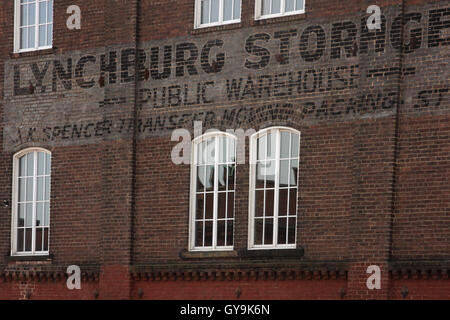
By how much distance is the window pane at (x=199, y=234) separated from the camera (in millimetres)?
21641

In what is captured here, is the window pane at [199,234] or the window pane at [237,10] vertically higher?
the window pane at [237,10]

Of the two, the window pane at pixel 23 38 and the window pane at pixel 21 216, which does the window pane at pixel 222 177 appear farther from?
the window pane at pixel 23 38

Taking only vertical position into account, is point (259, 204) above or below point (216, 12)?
below

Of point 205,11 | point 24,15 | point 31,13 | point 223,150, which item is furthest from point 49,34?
point 223,150

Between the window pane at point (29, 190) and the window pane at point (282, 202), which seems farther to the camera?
the window pane at point (29, 190)

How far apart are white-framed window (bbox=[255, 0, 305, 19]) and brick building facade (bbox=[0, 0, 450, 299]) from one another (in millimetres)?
147

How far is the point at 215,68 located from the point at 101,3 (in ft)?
11.0

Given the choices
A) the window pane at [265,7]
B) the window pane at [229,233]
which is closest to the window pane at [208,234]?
the window pane at [229,233]

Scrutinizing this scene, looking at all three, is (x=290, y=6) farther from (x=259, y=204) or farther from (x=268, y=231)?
(x=268, y=231)

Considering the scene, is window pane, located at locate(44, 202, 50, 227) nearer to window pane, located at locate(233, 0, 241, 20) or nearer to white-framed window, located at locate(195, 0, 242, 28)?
white-framed window, located at locate(195, 0, 242, 28)

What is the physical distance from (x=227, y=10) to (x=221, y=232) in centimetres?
428

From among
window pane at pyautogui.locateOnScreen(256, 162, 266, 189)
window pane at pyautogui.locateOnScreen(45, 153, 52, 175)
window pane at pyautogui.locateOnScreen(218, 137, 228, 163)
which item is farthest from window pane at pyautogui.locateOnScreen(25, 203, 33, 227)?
window pane at pyautogui.locateOnScreen(256, 162, 266, 189)

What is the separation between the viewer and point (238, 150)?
69.7ft

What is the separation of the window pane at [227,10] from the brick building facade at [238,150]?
29 centimetres
